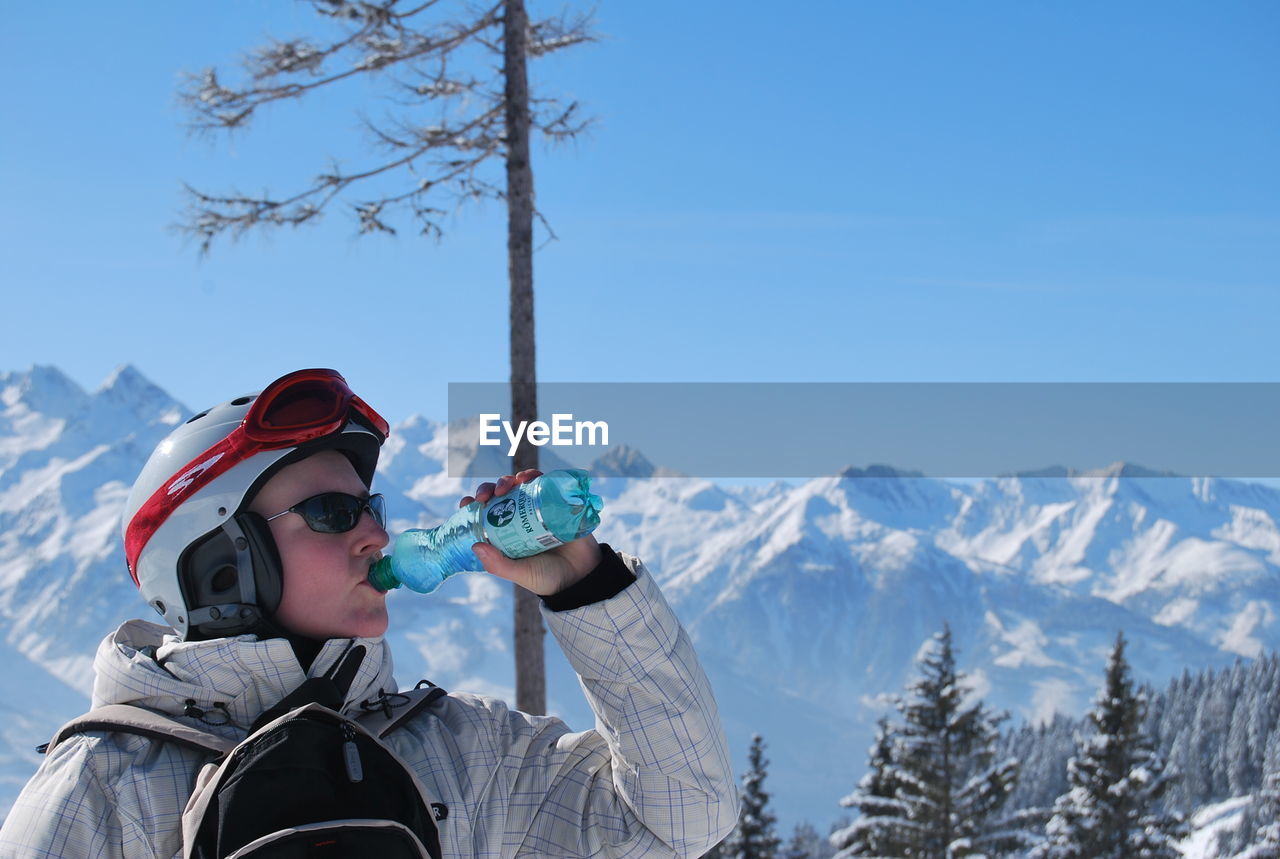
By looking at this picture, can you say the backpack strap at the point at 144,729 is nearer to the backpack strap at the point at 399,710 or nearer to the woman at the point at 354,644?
the woman at the point at 354,644

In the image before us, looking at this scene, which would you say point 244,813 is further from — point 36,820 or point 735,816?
point 735,816

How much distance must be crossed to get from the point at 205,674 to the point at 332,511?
50 centimetres

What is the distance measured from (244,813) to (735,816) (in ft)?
3.88

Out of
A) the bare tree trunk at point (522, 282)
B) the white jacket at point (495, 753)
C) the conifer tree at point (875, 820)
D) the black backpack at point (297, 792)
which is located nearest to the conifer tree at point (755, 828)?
the conifer tree at point (875, 820)

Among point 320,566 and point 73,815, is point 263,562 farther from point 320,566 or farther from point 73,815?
point 73,815

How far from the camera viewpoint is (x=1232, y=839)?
197 ft

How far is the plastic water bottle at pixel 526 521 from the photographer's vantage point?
2619 millimetres

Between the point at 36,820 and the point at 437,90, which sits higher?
the point at 437,90

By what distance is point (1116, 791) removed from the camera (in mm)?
25219

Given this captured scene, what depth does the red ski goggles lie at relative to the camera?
2.86 m

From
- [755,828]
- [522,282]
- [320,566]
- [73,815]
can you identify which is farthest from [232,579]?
[755,828]

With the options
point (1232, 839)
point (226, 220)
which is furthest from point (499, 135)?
point (1232, 839)

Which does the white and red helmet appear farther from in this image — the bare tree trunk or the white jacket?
the bare tree trunk

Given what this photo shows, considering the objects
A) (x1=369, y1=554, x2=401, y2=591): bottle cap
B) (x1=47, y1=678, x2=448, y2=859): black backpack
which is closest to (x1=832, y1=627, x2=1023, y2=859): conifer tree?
(x1=369, y1=554, x2=401, y2=591): bottle cap
